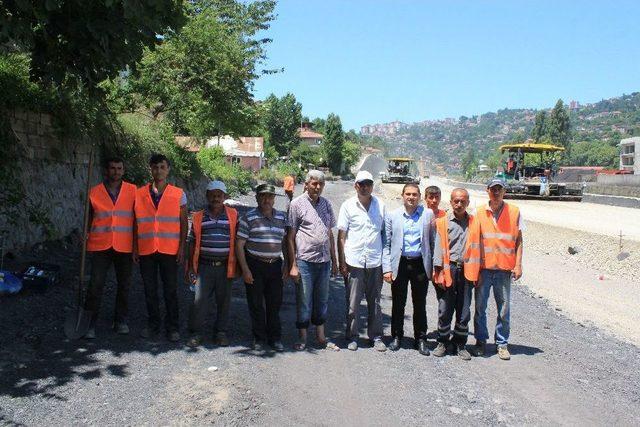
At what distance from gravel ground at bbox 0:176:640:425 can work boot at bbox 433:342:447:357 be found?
12 cm

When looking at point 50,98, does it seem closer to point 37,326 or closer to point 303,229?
point 37,326

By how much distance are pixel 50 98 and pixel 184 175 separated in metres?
9.09

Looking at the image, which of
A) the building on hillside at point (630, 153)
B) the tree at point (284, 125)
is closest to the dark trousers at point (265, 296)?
the tree at point (284, 125)

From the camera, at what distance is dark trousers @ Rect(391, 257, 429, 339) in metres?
5.59

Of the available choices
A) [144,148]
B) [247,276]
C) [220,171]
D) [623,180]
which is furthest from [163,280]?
[623,180]

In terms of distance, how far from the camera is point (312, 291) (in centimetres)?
571

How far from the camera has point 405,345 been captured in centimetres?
593

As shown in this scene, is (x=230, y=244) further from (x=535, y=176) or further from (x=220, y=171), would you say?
(x=535, y=176)

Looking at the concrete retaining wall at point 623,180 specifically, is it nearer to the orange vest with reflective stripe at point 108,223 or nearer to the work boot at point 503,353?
the work boot at point 503,353

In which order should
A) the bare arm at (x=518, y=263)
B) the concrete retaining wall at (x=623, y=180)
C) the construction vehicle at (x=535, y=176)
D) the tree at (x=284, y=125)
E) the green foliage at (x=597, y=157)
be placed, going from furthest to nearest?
the green foliage at (x=597, y=157) → the tree at (x=284, y=125) → the concrete retaining wall at (x=623, y=180) → the construction vehicle at (x=535, y=176) → the bare arm at (x=518, y=263)

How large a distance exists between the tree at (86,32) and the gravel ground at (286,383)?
2.72m

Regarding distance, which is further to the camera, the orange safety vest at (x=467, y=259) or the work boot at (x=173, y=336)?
the work boot at (x=173, y=336)

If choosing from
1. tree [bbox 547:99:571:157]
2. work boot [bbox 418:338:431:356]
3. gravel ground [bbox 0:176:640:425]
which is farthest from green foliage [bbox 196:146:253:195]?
tree [bbox 547:99:571:157]

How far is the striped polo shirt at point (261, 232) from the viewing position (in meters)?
5.43
